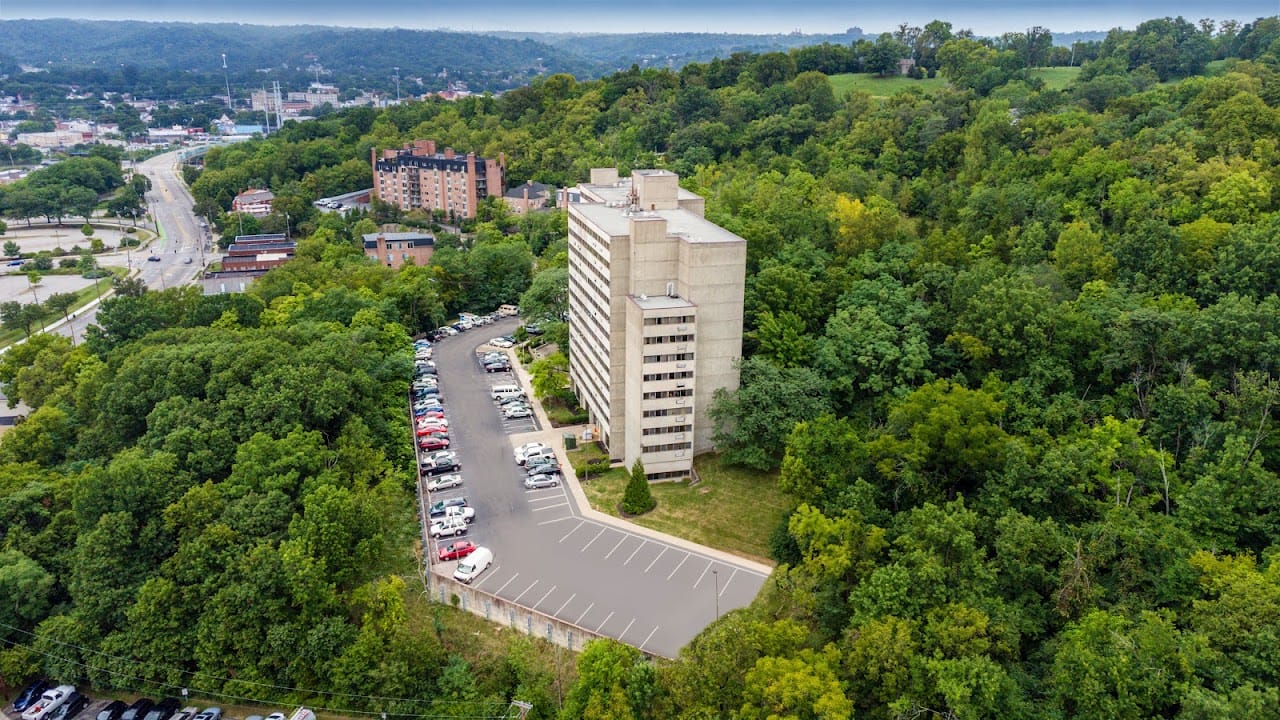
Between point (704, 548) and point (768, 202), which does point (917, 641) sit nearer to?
Answer: point (704, 548)

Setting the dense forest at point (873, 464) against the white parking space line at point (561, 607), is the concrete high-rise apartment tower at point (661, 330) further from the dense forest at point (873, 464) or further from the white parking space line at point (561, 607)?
the white parking space line at point (561, 607)

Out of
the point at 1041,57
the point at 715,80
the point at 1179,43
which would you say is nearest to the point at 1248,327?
the point at 1179,43

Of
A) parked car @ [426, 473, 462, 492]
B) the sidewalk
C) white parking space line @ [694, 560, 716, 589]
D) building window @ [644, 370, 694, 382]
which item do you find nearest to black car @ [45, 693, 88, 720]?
parked car @ [426, 473, 462, 492]

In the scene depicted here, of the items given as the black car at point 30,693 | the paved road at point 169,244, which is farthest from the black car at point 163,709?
the paved road at point 169,244

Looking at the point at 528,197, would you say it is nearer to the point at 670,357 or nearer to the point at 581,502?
the point at 670,357

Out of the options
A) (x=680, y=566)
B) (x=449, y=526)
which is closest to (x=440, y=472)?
(x=449, y=526)
